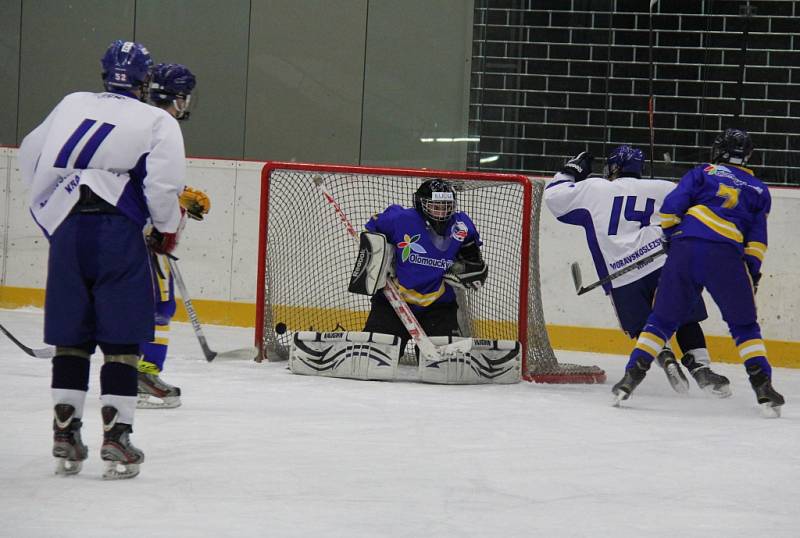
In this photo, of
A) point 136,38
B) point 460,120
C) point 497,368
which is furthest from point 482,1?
point 497,368

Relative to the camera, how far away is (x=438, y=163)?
298 inches

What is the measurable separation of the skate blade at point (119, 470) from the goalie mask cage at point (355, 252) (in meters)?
2.54

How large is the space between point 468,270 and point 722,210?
48.2 inches

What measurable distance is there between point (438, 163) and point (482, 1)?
3.38 ft

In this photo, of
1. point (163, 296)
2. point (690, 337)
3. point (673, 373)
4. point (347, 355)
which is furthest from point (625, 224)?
point (163, 296)

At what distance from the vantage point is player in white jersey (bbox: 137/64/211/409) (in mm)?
3963

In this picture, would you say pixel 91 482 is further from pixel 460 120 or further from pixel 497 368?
pixel 460 120

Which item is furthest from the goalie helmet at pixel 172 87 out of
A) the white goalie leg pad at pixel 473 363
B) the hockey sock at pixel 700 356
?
the hockey sock at pixel 700 356

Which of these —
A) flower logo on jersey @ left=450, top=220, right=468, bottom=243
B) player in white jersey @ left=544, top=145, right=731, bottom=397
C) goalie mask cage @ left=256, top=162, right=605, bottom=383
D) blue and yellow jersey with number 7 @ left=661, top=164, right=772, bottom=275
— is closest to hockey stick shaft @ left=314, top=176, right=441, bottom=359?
flower logo on jersey @ left=450, top=220, right=468, bottom=243

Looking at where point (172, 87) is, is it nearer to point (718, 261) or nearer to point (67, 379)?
point (67, 379)

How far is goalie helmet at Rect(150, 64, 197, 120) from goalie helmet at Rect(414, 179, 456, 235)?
150 centimetres

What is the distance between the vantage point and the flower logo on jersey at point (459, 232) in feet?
17.5

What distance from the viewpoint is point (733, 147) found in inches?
182

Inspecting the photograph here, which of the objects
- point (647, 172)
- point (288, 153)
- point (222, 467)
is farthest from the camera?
point (288, 153)
